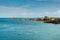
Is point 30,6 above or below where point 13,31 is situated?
above

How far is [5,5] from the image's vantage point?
2.96 meters

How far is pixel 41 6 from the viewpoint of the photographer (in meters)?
2.97

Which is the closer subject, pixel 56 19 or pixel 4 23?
pixel 56 19

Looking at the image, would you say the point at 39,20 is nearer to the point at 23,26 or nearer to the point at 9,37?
the point at 23,26

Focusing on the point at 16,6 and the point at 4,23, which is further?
the point at 4,23

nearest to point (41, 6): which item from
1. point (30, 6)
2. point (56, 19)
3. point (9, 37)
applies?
point (30, 6)

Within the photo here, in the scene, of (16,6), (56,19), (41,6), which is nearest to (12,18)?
(16,6)

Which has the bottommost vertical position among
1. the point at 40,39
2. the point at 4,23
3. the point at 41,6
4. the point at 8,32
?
the point at 40,39

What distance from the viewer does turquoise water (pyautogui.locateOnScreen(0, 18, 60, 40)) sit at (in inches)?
116

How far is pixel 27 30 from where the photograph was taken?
3016 millimetres

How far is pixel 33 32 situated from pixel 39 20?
0.33 meters

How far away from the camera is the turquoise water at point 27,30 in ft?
9.63

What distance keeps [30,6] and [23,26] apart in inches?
19.8

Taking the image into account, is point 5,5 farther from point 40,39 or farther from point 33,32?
point 40,39
